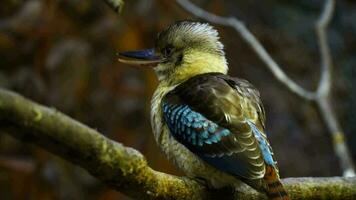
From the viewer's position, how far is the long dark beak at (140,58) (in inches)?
142

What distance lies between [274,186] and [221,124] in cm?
31

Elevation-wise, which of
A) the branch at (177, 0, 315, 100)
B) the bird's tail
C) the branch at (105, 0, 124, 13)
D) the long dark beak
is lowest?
the long dark beak

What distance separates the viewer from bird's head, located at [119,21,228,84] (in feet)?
11.8

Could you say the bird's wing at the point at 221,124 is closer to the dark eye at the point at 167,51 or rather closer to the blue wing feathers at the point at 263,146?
the blue wing feathers at the point at 263,146

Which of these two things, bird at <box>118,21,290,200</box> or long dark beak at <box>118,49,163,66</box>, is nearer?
bird at <box>118,21,290,200</box>

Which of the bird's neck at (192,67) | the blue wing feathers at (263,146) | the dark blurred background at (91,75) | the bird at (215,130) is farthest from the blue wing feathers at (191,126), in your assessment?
the dark blurred background at (91,75)

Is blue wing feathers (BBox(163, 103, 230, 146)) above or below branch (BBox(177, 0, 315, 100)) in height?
below

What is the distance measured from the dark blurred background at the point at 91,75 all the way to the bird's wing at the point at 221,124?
1.52 meters

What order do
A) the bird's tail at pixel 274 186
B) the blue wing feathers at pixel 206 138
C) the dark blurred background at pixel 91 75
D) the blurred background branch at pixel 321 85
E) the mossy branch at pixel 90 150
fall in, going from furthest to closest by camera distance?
the dark blurred background at pixel 91 75 < the blurred background branch at pixel 321 85 < the blue wing feathers at pixel 206 138 < the bird's tail at pixel 274 186 < the mossy branch at pixel 90 150

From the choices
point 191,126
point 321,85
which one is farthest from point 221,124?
point 321,85

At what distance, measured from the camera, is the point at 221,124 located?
297cm

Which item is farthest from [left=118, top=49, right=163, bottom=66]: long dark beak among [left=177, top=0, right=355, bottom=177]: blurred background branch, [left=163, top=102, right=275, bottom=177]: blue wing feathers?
[left=177, top=0, right=355, bottom=177]: blurred background branch

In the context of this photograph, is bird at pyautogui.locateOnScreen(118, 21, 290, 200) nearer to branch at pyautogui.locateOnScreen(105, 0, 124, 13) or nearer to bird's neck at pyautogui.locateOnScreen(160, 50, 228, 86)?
bird's neck at pyautogui.locateOnScreen(160, 50, 228, 86)

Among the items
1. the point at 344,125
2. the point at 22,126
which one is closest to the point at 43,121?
the point at 22,126
